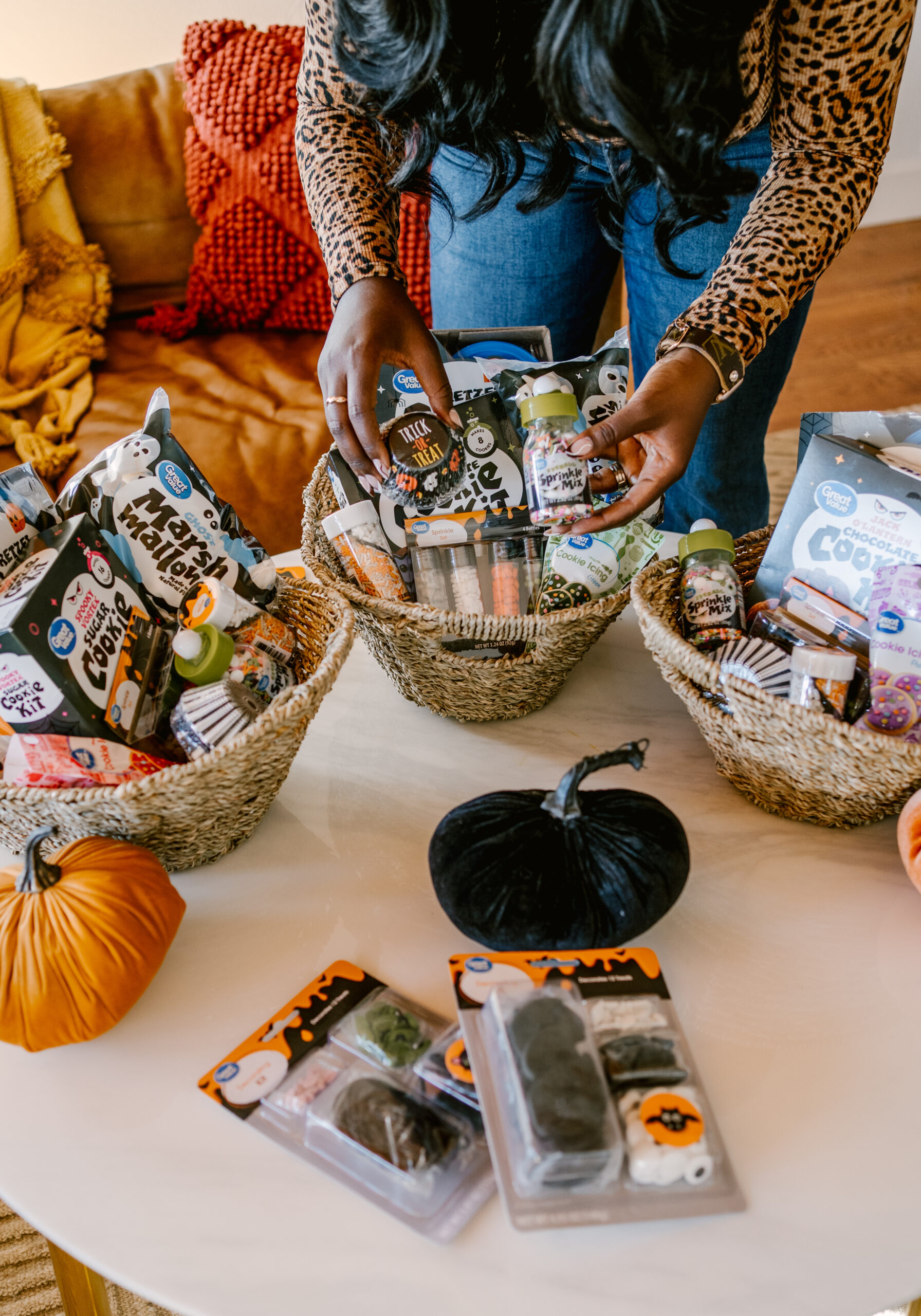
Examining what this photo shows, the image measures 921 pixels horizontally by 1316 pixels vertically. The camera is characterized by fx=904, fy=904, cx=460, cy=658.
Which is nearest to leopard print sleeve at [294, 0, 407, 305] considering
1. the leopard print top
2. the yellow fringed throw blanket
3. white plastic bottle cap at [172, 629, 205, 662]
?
the leopard print top

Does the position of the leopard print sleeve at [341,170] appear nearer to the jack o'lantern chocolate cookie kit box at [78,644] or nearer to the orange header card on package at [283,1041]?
the jack o'lantern chocolate cookie kit box at [78,644]

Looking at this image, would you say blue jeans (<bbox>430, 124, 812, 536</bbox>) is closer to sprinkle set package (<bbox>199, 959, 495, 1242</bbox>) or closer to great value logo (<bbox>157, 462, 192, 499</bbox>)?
great value logo (<bbox>157, 462, 192, 499</bbox>)

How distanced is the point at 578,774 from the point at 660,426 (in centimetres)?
34

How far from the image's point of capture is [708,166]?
790mm

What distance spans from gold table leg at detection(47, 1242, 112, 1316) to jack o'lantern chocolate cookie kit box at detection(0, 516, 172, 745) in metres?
0.43

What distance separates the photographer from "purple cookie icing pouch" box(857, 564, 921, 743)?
2.18ft

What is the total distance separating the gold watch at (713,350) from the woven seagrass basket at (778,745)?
18cm

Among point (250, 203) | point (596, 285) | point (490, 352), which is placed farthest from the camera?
point (250, 203)

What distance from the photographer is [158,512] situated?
783 millimetres

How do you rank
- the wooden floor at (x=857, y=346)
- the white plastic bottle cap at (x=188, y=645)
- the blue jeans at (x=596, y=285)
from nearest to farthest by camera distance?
the white plastic bottle cap at (x=188, y=645) < the blue jeans at (x=596, y=285) < the wooden floor at (x=857, y=346)

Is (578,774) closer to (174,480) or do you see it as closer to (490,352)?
(174,480)

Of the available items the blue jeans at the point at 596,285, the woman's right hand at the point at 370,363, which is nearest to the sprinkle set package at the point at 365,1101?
the woman's right hand at the point at 370,363

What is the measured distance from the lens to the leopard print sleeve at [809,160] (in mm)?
823

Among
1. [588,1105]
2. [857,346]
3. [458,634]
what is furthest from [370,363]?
[857,346]
